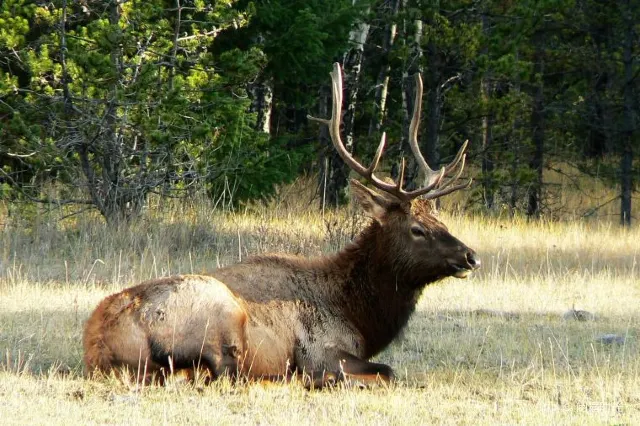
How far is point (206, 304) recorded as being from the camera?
7.53 m

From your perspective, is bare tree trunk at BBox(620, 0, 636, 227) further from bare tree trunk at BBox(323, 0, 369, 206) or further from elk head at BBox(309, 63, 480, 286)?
elk head at BBox(309, 63, 480, 286)

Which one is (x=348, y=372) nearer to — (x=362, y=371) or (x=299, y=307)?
(x=362, y=371)

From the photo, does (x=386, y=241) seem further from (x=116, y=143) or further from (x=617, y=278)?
(x=116, y=143)

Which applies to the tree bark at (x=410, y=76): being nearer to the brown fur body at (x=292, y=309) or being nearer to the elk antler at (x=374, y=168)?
the elk antler at (x=374, y=168)

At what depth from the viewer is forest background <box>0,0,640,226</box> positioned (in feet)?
46.4

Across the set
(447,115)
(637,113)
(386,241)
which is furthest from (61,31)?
(637,113)

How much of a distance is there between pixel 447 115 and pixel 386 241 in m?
14.5

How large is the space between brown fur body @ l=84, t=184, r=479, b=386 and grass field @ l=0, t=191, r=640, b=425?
259mm

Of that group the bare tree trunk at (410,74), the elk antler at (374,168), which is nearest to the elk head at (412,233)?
the elk antler at (374,168)

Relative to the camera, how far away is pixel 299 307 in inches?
322

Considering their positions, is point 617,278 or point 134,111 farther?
point 134,111

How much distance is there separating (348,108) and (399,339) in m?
11.9

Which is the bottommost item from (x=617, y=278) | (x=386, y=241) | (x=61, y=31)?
(x=617, y=278)

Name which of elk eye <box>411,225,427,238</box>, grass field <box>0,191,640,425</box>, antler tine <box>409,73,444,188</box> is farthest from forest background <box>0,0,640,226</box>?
elk eye <box>411,225,427,238</box>
